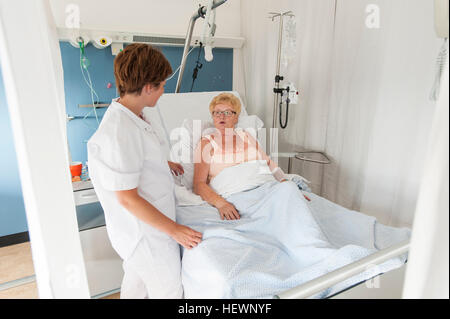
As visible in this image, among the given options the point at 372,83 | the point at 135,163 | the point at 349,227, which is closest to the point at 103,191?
the point at 135,163

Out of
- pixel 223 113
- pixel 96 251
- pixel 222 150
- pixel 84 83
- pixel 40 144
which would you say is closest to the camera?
pixel 40 144

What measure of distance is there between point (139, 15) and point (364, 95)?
176 cm

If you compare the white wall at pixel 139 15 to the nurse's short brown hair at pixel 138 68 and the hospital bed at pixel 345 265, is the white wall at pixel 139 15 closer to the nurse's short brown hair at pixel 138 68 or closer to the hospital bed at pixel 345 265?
the hospital bed at pixel 345 265

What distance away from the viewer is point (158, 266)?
1.20 metres

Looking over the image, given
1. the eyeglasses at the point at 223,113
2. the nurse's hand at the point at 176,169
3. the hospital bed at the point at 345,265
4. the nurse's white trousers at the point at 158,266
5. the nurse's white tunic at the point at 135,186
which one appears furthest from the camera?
the eyeglasses at the point at 223,113

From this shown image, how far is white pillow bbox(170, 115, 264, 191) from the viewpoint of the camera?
73.6 inches

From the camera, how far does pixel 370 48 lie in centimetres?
178

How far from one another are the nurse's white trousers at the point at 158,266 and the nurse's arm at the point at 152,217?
8 centimetres

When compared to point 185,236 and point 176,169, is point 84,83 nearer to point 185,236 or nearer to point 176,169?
point 176,169

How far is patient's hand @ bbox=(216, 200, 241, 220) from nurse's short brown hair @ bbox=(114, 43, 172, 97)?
0.74 m

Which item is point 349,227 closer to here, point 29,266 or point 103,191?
point 103,191

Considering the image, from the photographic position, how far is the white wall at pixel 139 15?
6.90 ft

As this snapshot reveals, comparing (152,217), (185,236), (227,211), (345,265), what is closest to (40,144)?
(152,217)

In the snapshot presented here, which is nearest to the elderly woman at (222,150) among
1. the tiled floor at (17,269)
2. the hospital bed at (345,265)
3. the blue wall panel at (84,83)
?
the hospital bed at (345,265)
